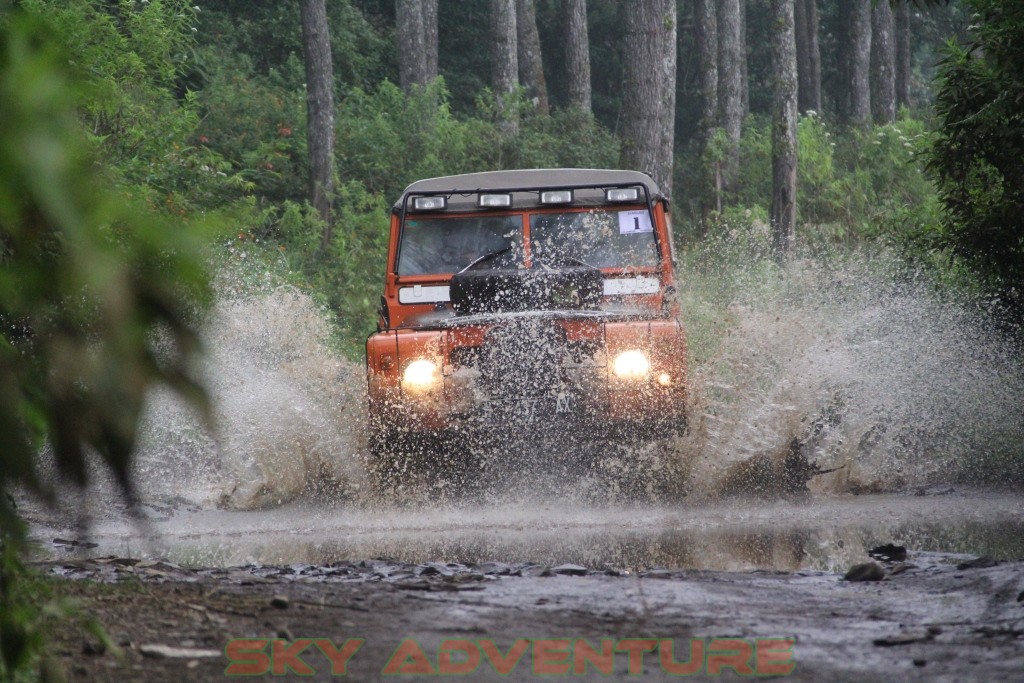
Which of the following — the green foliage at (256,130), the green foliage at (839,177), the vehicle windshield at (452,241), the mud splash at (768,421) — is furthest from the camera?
the green foliage at (839,177)

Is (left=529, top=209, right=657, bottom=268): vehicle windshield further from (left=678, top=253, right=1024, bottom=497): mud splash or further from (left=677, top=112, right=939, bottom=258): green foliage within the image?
(left=677, top=112, right=939, bottom=258): green foliage

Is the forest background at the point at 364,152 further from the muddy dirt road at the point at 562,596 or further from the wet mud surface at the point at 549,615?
the wet mud surface at the point at 549,615

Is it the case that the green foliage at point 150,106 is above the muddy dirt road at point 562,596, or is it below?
above

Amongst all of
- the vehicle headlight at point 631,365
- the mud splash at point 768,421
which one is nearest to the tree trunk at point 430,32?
the mud splash at point 768,421

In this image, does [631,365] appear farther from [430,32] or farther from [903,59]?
[903,59]

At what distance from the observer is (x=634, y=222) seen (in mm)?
10500

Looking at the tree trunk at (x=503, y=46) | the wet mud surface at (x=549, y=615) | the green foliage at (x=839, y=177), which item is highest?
the tree trunk at (x=503, y=46)

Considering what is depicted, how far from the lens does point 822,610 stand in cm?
518

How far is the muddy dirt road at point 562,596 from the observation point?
4203 millimetres

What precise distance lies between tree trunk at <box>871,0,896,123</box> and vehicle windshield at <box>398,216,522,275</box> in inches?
1223

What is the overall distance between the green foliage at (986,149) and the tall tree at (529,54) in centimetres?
1995

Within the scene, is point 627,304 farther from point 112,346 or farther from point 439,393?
point 112,346

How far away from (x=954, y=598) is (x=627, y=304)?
5.03 metres

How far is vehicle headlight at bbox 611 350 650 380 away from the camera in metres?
8.83
